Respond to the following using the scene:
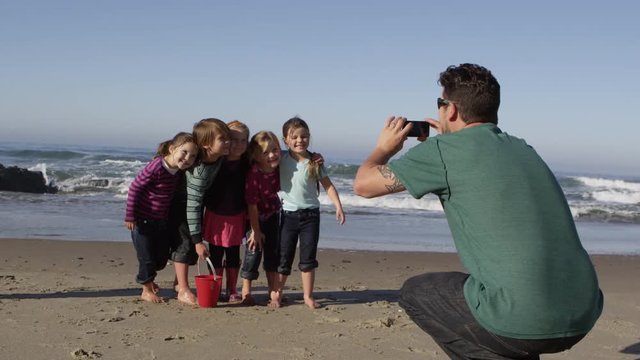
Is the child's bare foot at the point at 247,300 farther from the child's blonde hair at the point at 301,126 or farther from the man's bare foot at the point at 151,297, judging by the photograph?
the child's blonde hair at the point at 301,126

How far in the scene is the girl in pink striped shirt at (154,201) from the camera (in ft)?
16.2

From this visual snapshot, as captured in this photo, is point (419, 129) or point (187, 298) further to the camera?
point (187, 298)

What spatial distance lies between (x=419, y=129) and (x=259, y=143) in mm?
2278

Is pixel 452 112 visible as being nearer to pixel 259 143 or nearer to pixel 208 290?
pixel 259 143

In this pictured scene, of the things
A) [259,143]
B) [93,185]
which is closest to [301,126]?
[259,143]

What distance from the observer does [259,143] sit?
16.8 feet

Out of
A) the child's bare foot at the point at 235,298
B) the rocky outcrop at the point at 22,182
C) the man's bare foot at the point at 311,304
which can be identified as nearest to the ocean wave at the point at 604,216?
the man's bare foot at the point at 311,304

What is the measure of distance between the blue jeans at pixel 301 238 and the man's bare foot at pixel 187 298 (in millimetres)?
681

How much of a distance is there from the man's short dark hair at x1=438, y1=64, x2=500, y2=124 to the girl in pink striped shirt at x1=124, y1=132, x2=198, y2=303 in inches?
102

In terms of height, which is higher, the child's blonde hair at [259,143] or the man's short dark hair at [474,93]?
the man's short dark hair at [474,93]

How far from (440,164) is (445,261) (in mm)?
6288

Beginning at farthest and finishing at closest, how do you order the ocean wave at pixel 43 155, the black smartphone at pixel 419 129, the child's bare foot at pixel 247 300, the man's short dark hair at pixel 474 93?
the ocean wave at pixel 43 155
the child's bare foot at pixel 247 300
the black smartphone at pixel 419 129
the man's short dark hair at pixel 474 93

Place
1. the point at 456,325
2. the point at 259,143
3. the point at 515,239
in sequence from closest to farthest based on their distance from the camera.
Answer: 1. the point at 515,239
2. the point at 456,325
3. the point at 259,143

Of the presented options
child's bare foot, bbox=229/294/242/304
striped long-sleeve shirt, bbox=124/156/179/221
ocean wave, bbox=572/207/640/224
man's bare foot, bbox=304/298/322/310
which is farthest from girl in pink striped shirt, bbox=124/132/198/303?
ocean wave, bbox=572/207/640/224
